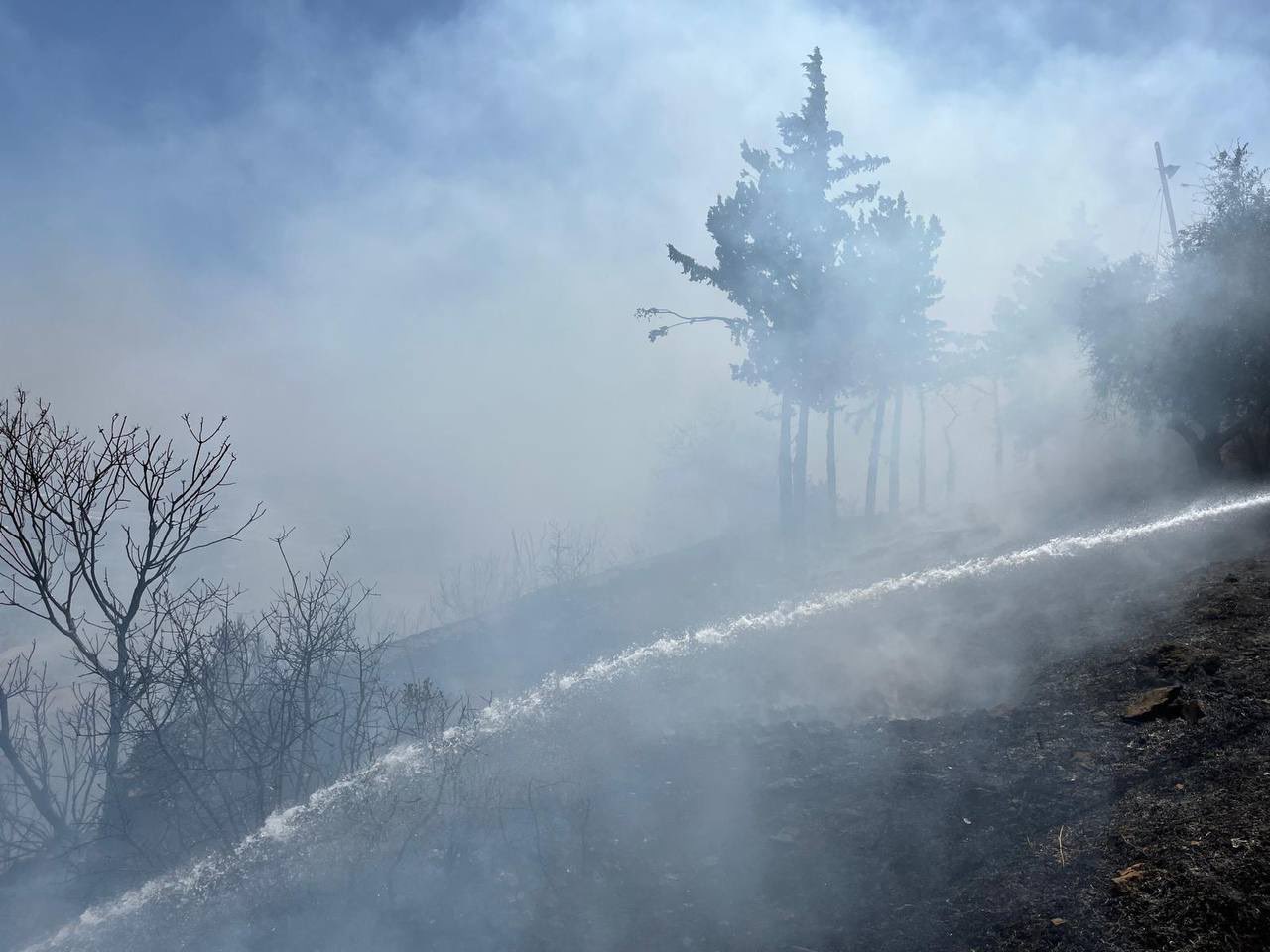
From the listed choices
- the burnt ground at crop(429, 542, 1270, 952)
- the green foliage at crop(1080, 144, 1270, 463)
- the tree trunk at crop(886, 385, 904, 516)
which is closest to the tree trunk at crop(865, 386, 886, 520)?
the tree trunk at crop(886, 385, 904, 516)

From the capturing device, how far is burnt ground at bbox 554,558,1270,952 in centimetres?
461

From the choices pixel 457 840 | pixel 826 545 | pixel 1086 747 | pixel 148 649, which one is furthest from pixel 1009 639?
pixel 826 545

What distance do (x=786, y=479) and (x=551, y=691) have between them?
13.3 m

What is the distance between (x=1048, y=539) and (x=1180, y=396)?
184 inches

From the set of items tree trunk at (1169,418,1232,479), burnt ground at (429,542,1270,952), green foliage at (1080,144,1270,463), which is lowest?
burnt ground at (429,542,1270,952)

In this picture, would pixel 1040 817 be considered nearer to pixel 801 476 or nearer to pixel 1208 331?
pixel 1208 331

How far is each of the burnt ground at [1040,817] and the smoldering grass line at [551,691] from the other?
3.54 metres

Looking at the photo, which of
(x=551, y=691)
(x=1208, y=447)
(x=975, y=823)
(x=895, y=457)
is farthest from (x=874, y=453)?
(x=975, y=823)

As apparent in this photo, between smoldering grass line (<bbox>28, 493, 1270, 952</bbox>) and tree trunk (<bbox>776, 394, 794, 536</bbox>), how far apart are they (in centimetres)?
704

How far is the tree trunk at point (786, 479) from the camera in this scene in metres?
25.2

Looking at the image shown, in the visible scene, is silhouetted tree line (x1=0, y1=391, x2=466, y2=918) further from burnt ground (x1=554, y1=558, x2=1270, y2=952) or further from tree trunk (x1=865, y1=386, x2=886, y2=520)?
tree trunk (x1=865, y1=386, x2=886, y2=520)

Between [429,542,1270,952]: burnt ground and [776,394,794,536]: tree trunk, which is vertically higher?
[776,394,794,536]: tree trunk

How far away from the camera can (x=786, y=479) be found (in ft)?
82.9

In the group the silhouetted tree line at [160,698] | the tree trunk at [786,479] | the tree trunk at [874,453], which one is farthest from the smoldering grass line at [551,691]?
the tree trunk at [874,453]
